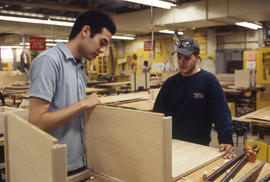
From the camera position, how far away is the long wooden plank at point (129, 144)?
1107mm

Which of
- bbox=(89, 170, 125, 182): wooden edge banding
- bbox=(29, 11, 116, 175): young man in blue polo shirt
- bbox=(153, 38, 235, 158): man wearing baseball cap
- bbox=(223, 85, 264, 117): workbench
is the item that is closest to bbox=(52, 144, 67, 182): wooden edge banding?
bbox=(29, 11, 116, 175): young man in blue polo shirt

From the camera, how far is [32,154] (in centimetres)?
90

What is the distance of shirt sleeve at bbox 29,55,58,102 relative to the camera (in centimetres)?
113

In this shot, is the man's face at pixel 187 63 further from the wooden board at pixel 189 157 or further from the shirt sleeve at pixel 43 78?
the shirt sleeve at pixel 43 78

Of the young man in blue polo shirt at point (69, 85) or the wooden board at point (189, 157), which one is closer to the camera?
the young man in blue polo shirt at point (69, 85)

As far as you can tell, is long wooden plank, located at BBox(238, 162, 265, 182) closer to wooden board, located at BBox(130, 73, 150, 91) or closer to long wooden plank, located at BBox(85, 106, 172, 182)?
long wooden plank, located at BBox(85, 106, 172, 182)

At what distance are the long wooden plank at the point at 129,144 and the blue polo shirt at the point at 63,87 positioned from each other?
8cm

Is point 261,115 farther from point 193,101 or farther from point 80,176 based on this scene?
point 80,176

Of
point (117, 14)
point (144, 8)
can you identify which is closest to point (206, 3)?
point (144, 8)

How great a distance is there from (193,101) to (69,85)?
1.18m

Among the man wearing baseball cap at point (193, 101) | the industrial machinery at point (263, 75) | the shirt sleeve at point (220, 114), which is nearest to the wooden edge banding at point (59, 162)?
the shirt sleeve at point (220, 114)

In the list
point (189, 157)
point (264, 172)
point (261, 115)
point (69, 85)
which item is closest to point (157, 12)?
point (261, 115)

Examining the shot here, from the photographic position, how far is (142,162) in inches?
47.3

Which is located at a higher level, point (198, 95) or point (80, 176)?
point (198, 95)
